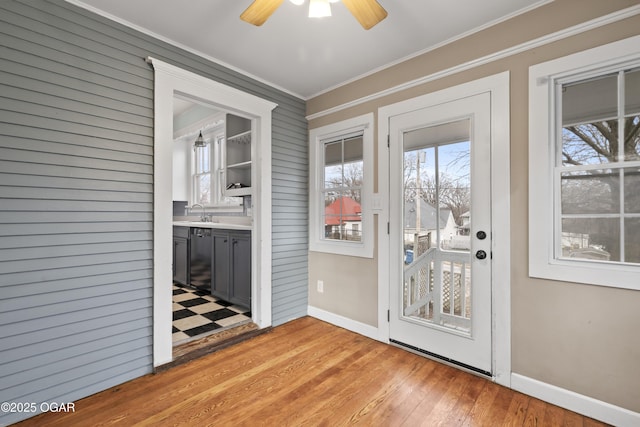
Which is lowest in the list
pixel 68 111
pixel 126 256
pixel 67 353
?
pixel 67 353

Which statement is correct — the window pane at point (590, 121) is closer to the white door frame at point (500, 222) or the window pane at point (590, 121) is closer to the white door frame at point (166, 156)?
the white door frame at point (500, 222)

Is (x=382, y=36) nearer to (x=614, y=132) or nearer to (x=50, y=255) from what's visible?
(x=614, y=132)

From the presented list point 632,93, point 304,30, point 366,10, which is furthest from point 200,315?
point 632,93

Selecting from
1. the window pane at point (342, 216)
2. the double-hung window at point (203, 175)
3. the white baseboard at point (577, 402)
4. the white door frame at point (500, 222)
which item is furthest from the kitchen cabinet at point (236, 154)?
the white baseboard at point (577, 402)

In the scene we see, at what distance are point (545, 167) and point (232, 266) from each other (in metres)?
3.13

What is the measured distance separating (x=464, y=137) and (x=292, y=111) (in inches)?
74.8

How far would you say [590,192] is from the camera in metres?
1.82

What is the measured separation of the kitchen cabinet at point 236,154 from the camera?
3.84 meters

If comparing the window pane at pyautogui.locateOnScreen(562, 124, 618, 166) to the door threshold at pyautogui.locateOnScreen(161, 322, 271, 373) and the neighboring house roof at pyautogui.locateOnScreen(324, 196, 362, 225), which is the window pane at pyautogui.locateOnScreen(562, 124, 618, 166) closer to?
the neighboring house roof at pyautogui.locateOnScreen(324, 196, 362, 225)

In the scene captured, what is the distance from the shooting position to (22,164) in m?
1.76

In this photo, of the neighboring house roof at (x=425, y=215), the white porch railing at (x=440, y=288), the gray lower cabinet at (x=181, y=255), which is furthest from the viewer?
the gray lower cabinet at (x=181, y=255)

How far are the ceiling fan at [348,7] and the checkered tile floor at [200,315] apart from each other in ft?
8.51

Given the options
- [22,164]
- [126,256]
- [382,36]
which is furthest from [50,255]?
[382,36]

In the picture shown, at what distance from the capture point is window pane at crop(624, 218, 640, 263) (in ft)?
5.52
